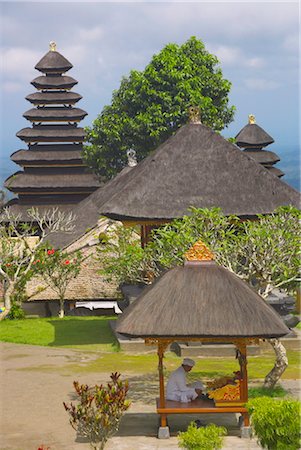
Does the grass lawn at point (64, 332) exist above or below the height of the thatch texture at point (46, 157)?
below

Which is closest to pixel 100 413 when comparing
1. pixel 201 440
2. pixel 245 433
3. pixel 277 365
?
pixel 201 440

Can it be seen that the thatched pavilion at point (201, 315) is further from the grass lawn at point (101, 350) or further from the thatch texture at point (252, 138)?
the thatch texture at point (252, 138)

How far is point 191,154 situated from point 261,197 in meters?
2.22

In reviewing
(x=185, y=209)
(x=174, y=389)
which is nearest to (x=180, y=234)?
(x=174, y=389)

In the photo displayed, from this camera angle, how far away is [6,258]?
34.0m

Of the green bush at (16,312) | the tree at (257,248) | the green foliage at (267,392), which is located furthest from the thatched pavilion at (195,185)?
the green foliage at (267,392)

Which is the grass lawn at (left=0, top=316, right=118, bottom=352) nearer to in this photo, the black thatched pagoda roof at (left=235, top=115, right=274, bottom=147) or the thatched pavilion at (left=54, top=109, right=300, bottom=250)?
the thatched pavilion at (left=54, top=109, right=300, bottom=250)

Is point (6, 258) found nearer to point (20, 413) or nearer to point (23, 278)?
point (23, 278)

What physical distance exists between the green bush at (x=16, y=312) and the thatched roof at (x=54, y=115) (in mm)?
20672

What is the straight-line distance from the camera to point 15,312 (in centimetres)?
3447

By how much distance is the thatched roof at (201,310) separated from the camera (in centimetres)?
1773

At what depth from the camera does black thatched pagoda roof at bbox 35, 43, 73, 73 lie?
54.6m

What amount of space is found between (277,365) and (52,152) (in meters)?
33.3

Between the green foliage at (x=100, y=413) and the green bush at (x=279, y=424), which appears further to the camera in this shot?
the green foliage at (x=100, y=413)
